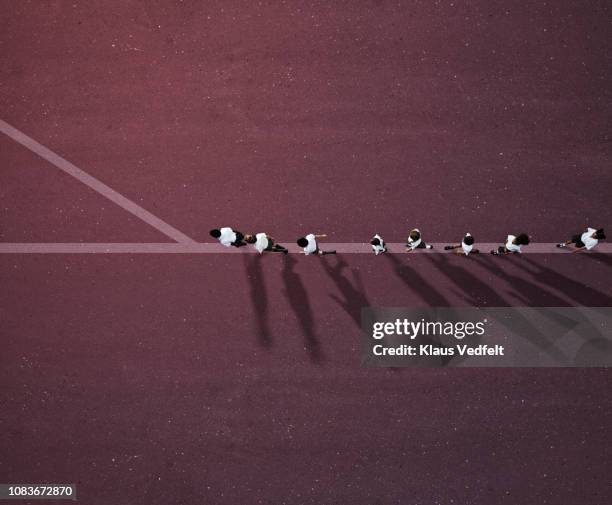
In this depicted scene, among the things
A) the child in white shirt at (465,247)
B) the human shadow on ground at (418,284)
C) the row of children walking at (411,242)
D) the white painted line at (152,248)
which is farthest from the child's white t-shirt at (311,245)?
the child in white shirt at (465,247)

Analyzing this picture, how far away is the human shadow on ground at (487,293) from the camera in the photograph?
18.7 feet

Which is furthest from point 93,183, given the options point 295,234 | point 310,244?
point 310,244

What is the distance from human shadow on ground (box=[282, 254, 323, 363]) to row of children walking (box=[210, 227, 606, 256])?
0.90ft

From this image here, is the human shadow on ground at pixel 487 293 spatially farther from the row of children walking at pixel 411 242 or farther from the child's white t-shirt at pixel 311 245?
the child's white t-shirt at pixel 311 245

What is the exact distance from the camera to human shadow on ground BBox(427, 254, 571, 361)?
→ 569 centimetres

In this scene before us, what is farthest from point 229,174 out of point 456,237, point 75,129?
point 456,237

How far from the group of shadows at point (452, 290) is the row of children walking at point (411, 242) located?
0.20 metres

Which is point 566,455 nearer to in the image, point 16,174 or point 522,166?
point 522,166

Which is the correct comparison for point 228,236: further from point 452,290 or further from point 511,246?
point 511,246

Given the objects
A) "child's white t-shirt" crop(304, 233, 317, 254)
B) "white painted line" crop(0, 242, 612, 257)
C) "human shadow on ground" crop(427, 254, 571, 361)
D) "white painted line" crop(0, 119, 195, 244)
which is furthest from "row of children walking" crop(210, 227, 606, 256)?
"white painted line" crop(0, 119, 195, 244)

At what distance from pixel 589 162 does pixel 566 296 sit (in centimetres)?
190

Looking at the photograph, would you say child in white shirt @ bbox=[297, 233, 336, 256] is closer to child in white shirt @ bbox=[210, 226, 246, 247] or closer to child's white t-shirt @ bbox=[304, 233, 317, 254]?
child's white t-shirt @ bbox=[304, 233, 317, 254]

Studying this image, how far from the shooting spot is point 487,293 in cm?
573

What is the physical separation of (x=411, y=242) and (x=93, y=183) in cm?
456
